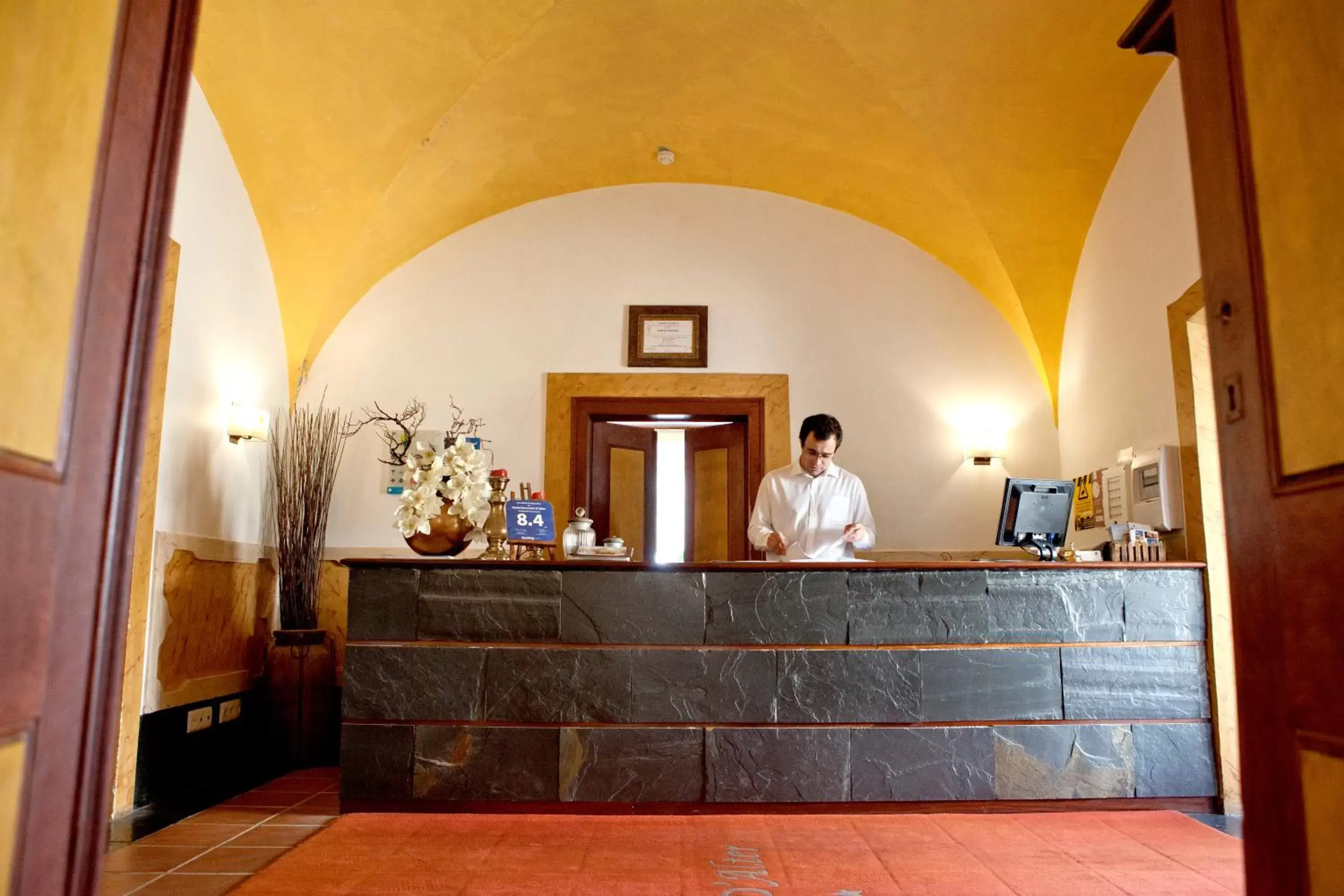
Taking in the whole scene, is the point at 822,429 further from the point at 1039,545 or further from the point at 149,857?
the point at 149,857

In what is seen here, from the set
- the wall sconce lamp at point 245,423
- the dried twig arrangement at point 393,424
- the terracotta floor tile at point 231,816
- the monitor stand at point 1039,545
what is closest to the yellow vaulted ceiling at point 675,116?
the dried twig arrangement at point 393,424

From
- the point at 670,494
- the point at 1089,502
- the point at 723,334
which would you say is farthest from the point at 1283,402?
the point at 670,494

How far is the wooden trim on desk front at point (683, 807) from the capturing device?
378 cm

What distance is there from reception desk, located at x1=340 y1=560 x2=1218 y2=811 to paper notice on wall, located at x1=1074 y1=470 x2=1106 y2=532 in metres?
1.24

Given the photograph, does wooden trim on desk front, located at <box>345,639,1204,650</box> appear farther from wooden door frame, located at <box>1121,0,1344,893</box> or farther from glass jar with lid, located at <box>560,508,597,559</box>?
wooden door frame, located at <box>1121,0,1344,893</box>

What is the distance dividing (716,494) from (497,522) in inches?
95.1

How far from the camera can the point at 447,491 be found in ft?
13.5

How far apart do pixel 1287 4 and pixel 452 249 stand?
5.57m

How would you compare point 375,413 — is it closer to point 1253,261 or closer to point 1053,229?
point 1053,229

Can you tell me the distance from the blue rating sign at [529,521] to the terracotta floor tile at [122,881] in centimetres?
175

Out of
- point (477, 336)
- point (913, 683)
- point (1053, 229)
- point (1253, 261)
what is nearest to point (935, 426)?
point (1053, 229)

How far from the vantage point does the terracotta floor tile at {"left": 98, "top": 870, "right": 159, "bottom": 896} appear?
9.37ft

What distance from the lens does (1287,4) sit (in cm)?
122

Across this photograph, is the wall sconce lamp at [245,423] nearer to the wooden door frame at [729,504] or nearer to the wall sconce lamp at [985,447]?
the wooden door frame at [729,504]
